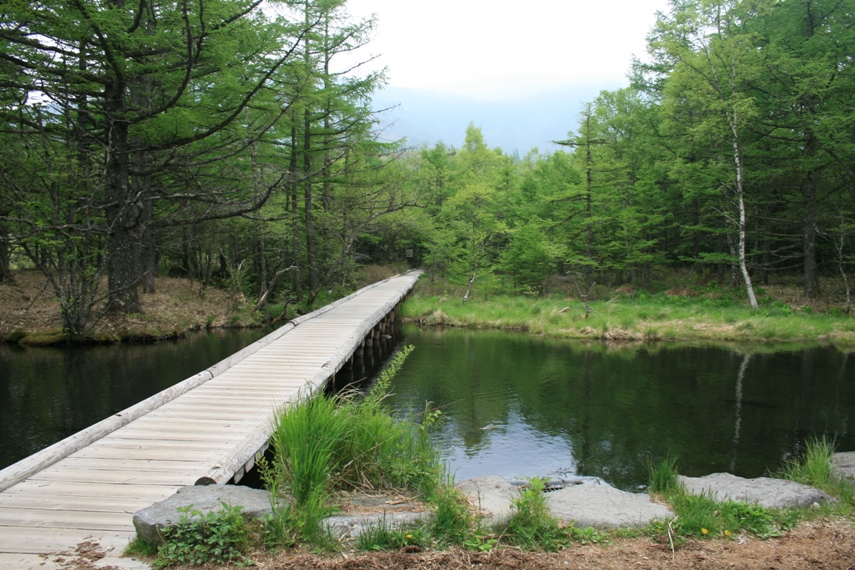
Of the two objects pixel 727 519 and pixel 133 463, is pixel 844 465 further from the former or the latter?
pixel 133 463

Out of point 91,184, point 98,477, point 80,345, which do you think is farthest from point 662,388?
point 91,184

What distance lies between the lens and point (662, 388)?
10961 mm

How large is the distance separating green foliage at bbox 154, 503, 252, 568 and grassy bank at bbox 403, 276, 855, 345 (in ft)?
48.3

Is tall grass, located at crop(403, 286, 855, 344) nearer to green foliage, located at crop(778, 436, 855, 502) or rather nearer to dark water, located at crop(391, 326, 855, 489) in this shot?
dark water, located at crop(391, 326, 855, 489)

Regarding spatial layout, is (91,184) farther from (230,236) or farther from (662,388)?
(662,388)

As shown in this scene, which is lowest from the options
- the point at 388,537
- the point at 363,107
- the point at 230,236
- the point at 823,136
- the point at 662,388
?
the point at 662,388

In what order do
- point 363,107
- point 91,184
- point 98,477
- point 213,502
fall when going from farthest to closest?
point 363,107, point 91,184, point 98,477, point 213,502

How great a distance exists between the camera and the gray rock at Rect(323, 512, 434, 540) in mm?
3453

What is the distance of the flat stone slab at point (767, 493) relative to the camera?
172 inches

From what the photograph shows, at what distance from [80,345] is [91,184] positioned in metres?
4.70

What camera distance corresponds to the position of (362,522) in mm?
3545

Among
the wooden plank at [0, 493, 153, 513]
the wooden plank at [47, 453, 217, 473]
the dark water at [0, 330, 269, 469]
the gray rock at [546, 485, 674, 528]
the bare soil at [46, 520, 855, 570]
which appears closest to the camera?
the bare soil at [46, 520, 855, 570]

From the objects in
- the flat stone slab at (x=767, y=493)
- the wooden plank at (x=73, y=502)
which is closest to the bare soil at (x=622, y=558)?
the flat stone slab at (x=767, y=493)

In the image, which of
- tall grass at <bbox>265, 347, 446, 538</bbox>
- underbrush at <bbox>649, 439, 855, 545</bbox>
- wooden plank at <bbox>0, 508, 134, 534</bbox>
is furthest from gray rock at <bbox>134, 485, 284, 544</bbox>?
underbrush at <bbox>649, 439, 855, 545</bbox>
